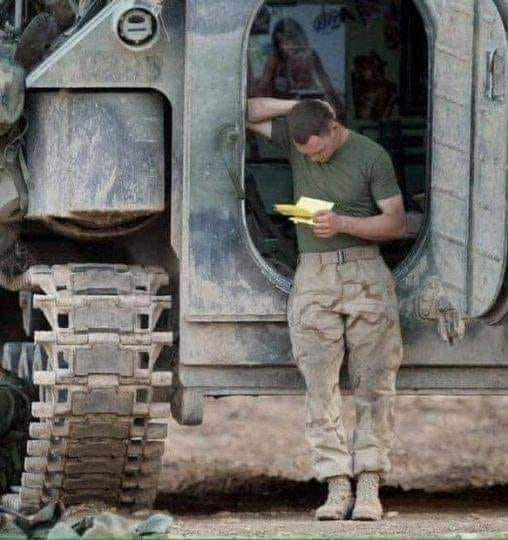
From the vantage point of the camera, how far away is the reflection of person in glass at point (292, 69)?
664 inches

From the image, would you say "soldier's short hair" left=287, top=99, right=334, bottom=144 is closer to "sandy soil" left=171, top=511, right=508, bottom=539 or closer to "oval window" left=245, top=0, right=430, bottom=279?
"sandy soil" left=171, top=511, right=508, bottom=539

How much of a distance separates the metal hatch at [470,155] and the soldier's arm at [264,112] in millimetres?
672

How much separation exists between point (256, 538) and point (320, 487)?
3875 millimetres

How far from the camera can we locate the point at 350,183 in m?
13.0

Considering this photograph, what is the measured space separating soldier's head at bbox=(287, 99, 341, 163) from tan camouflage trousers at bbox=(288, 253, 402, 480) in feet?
1.57

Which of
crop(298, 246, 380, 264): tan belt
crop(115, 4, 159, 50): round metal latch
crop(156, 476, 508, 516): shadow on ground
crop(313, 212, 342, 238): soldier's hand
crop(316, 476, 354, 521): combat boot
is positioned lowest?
crop(156, 476, 508, 516): shadow on ground

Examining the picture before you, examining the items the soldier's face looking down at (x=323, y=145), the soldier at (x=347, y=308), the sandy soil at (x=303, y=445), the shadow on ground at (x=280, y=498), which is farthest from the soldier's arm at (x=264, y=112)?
the sandy soil at (x=303, y=445)

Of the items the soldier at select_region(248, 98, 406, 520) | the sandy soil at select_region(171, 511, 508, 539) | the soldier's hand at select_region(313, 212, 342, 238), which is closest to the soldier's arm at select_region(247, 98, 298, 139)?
the soldier at select_region(248, 98, 406, 520)

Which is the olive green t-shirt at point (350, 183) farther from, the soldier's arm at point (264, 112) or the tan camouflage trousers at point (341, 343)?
the soldier's arm at point (264, 112)

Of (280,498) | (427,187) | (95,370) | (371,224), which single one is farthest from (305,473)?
(95,370)

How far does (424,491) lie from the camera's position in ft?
50.9

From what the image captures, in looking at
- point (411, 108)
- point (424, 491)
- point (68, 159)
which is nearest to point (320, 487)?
point (424, 491)

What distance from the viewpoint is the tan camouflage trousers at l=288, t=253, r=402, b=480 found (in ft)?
42.5

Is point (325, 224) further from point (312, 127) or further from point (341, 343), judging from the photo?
point (341, 343)
